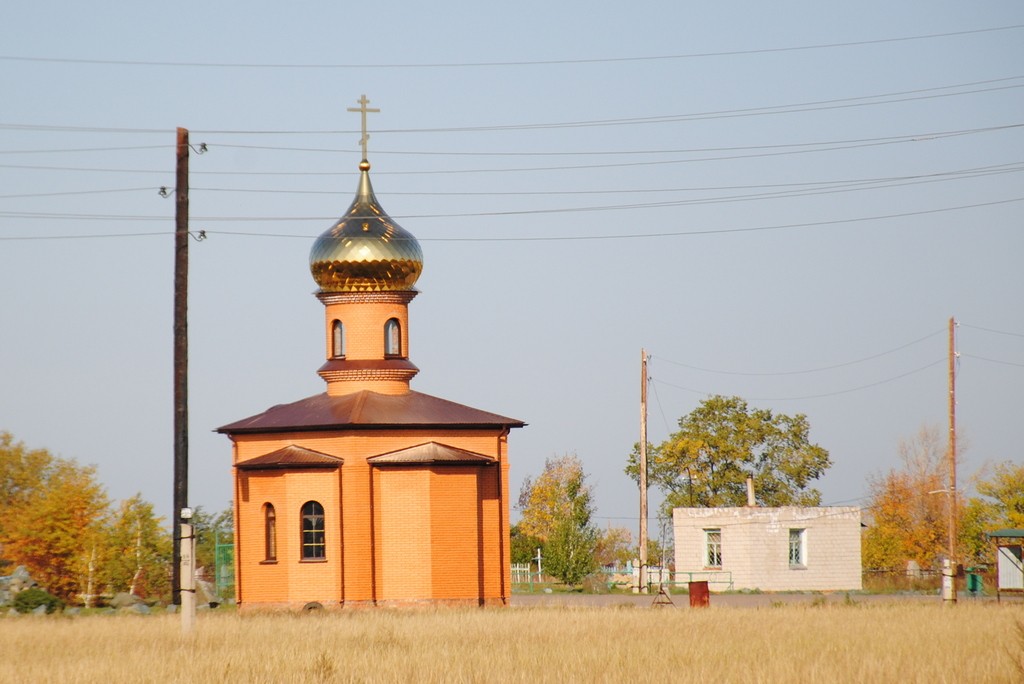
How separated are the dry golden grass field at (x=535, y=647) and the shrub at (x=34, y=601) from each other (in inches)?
105

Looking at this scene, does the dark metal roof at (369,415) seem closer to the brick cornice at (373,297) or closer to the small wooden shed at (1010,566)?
the brick cornice at (373,297)

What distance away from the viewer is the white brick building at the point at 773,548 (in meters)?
48.3

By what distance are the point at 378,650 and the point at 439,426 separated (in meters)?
14.0

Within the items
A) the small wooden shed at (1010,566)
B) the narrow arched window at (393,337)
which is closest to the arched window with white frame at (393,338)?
the narrow arched window at (393,337)

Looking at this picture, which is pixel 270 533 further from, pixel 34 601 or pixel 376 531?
pixel 34 601

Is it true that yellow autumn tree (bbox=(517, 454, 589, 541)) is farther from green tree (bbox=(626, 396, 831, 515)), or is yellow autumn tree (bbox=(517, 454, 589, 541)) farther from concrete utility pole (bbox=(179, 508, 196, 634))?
concrete utility pole (bbox=(179, 508, 196, 634))

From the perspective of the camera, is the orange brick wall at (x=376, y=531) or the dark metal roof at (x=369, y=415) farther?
the dark metal roof at (x=369, y=415)

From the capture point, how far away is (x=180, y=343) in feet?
94.3

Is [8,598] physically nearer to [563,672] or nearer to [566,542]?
[563,672]

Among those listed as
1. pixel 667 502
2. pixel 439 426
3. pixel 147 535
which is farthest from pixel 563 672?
pixel 667 502

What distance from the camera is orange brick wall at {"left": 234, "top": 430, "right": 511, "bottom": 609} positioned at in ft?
111

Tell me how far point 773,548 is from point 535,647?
2853cm

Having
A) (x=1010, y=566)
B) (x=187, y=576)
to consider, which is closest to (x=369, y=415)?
(x=187, y=576)

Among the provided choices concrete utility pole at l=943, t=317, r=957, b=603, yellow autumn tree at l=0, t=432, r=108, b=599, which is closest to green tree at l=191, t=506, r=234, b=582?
yellow autumn tree at l=0, t=432, r=108, b=599
